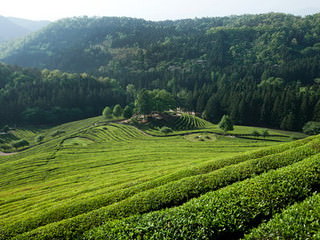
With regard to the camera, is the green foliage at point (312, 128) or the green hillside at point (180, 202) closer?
the green hillside at point (180, 202)

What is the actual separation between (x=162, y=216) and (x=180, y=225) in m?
2.09

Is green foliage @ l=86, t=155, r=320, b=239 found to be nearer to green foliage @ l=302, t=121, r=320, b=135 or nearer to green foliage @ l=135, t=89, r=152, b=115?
green foliage @ l=302, t=121, r=320, b=135

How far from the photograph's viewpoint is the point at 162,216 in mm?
15617

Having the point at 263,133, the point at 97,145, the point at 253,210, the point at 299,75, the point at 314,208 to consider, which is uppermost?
the point at 299,75

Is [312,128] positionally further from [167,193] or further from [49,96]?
[49,96]

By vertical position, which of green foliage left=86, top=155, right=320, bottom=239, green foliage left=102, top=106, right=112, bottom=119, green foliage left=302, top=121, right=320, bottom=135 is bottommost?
green foliage left=102, top=106, right=112, bottom=119

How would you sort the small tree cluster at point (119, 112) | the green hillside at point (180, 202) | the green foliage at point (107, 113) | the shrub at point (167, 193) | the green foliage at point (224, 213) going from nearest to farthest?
1. the green foliage at point (224, 213)
2. the green hillside at point (180, 202)
3. the shrub at point (167, 193)
4. the small tree cluster at point (119, 112)
5. the green foliage at point (107, 113)

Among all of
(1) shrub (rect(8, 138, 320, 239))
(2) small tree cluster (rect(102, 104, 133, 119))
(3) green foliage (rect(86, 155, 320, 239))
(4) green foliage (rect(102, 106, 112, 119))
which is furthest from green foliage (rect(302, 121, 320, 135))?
(4) green foliage (rect(102, 106, 112, 119))

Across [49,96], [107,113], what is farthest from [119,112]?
[49,96]

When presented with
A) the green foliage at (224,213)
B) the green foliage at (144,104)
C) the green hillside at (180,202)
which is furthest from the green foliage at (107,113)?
the green foliage at (224,213)

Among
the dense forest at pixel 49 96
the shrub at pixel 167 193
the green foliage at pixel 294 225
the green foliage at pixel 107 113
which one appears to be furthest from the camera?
the dense forest at pixel 49 96

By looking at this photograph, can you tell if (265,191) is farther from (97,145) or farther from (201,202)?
(97,145)

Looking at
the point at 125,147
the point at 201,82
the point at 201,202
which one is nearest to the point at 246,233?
the point at 201,202

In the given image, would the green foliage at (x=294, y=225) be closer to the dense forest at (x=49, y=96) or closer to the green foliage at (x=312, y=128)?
the green foliage at (x=312, y=128)
